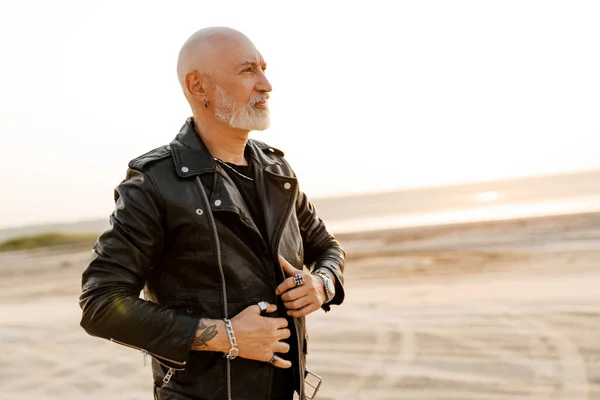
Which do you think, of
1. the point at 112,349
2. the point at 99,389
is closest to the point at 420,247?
the point at 112,349

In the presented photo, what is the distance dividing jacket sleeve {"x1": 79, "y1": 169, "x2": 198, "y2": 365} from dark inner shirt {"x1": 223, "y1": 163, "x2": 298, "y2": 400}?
377 millimetres

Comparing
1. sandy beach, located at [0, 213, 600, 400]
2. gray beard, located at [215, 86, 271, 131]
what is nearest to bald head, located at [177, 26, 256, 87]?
gray beard, located at [215, 86, 271, 131]

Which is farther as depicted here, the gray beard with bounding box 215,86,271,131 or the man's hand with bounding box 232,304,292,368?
the gray beard with bounding box 215,86,271,131

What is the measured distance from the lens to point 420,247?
632 inches

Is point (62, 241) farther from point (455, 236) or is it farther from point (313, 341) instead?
point (313, 341)

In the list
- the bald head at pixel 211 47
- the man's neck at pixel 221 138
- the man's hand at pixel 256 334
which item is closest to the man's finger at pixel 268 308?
the man's hand at pixel 256 334

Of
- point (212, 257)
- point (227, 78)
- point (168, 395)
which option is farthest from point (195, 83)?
point (168, 395)

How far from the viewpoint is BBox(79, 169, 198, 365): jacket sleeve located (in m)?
2.07

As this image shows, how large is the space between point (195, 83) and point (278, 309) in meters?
0.92

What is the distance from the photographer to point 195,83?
8.20ft

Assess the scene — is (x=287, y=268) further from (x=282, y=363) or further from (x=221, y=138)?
(x=221, y=138)

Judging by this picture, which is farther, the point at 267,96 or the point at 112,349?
the point at 112,349

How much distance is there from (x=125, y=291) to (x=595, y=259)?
10.9m

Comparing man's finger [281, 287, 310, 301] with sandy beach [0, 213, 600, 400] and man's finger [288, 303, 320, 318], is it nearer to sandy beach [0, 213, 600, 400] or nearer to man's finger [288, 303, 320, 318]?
man's finger [288, 303, 320, 318]
